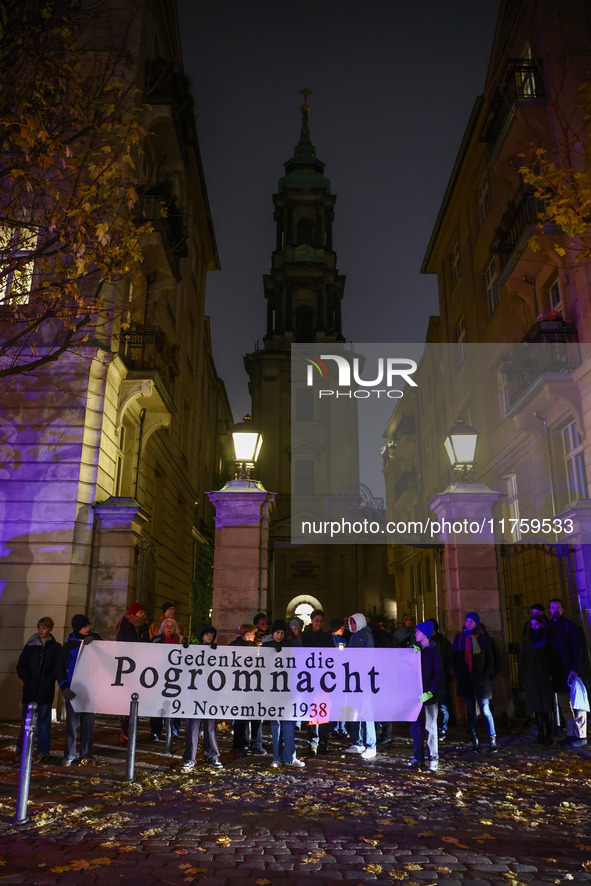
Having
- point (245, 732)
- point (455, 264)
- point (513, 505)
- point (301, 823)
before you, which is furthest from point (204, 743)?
point (455, 264)

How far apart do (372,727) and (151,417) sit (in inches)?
477

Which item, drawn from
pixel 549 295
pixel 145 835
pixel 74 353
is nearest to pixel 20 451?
pixel 74 353

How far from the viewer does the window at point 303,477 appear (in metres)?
47.7

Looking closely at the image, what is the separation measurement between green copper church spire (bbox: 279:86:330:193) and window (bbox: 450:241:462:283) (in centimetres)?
2850

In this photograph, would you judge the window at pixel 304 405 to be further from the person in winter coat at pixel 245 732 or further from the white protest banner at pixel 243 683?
the white protest banner at pixel 243 683

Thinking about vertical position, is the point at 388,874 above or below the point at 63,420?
below

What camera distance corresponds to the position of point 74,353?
46.4 feet

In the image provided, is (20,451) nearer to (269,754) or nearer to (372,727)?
(269,754)

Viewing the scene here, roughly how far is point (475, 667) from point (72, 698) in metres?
5.90

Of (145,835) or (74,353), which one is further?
(74,353)

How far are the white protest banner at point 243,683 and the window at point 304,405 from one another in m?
40.7

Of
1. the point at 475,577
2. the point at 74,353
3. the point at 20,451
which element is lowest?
the point at 475,577

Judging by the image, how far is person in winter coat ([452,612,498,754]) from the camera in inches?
400

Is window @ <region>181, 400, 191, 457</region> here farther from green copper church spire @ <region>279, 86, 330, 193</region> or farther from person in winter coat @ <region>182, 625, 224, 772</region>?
green copper church spire @ <region>279, 86, 330, 193</region>
